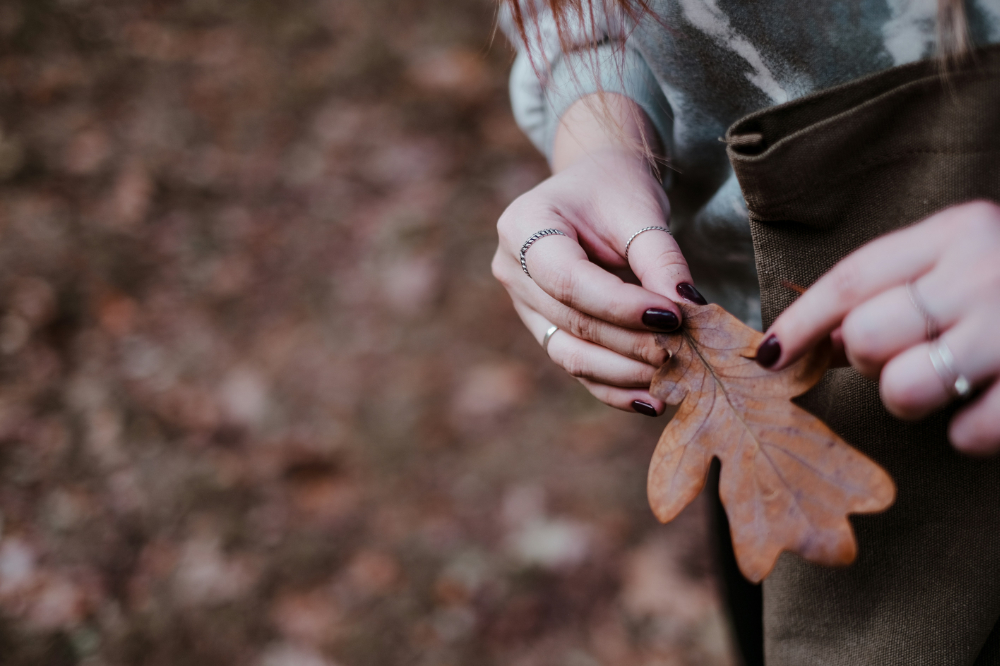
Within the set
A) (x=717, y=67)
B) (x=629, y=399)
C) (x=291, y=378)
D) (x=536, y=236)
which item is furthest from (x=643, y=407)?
(x=291, y=378)

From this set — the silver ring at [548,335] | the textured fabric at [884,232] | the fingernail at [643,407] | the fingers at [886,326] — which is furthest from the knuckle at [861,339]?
the silver ring at [548,335]

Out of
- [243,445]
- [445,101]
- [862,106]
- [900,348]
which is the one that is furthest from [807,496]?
[445,101]

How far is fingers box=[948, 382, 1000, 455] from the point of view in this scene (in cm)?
47

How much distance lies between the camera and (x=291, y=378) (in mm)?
2174

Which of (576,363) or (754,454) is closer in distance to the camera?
(754,454)

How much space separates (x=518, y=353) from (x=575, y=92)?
4.40 feet

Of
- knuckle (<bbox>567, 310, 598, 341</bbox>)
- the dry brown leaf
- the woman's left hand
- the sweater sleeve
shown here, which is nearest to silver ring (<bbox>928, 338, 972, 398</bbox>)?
the woman's left hand

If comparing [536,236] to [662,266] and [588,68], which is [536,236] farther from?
[588,68]

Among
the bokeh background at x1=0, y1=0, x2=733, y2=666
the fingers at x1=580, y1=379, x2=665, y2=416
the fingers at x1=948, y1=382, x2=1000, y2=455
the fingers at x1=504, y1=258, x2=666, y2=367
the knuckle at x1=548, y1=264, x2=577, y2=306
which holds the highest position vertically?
the fingers at x1=948, y1=382, x2=1000, y2=455

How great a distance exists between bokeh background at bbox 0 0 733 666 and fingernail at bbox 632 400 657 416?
3.80 ft

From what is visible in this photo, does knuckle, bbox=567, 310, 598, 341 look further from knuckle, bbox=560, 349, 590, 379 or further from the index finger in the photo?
the index finger

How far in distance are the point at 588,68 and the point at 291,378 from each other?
5.43ft

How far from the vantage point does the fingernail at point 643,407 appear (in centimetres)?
72

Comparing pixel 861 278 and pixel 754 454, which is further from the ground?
pixel 861 278
